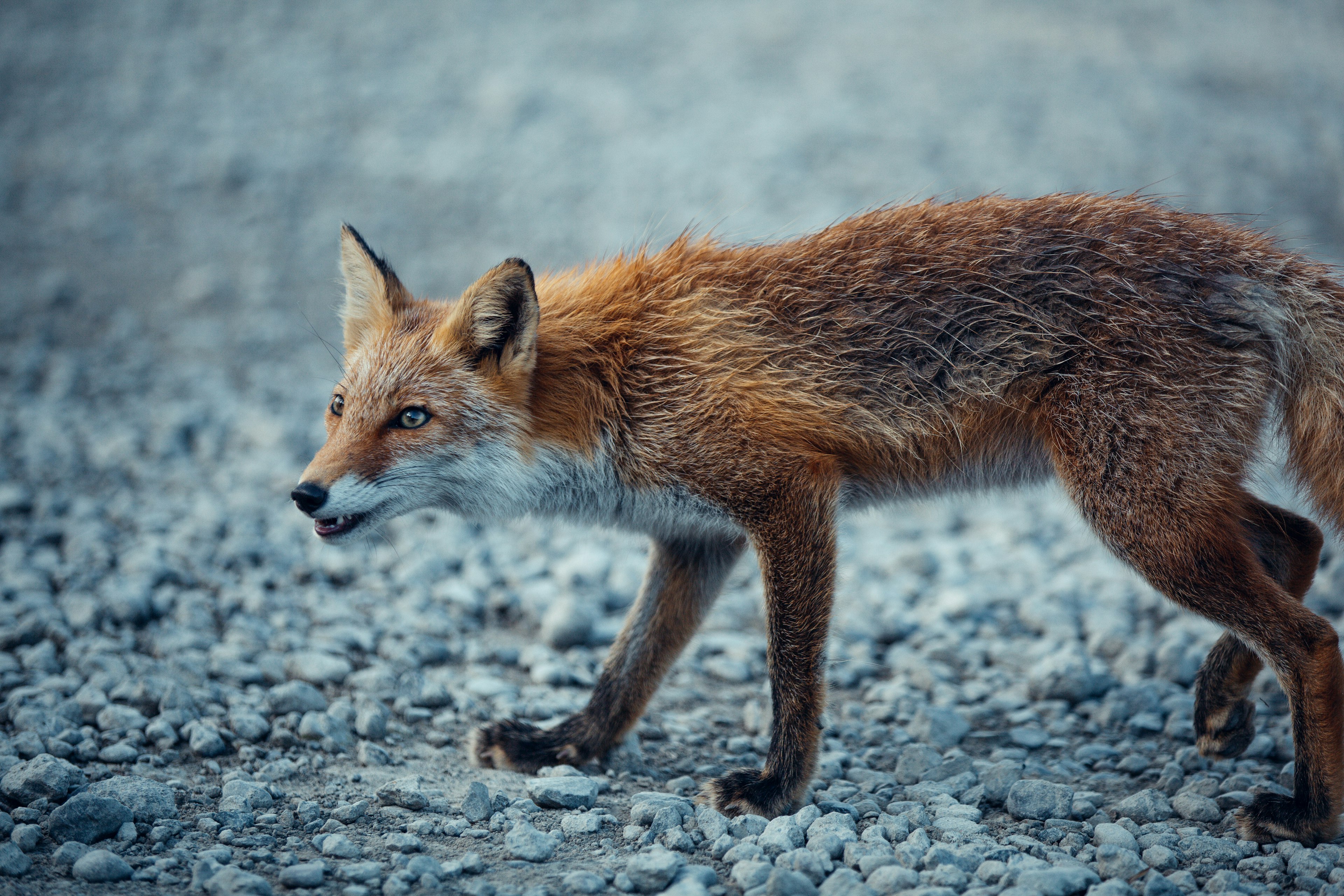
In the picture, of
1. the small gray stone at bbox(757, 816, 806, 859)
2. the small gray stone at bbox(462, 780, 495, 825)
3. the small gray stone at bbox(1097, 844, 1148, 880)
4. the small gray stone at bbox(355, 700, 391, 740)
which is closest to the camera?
the small gray stone at bbox(1097, 844, 1148, 880)

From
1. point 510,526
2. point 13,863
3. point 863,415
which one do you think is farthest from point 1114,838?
point 510,526

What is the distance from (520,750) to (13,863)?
185 cm

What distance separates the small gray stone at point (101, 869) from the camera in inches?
125

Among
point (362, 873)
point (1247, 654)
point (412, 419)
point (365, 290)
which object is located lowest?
point (362, 873)

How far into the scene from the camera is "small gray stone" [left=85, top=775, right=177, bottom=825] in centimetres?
354

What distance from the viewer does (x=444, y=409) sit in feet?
13.3

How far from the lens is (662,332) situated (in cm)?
427

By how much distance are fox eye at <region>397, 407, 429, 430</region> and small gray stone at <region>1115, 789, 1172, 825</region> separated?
3.12m

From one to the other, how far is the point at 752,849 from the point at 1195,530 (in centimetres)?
195

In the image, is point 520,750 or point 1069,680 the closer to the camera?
point 520,750

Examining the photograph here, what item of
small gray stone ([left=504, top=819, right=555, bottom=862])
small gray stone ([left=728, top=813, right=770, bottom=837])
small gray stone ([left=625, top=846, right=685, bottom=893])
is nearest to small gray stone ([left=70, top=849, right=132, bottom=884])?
small gray stone ([left=504, top=819, right=555, bottom=862])

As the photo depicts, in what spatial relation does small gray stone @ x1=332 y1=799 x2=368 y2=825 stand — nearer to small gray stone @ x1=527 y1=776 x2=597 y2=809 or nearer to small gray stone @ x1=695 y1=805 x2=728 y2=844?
small gray stone @ x1=527 y1=776 x2=597 y2=809

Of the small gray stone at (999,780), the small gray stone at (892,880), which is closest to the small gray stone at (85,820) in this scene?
the small gray stone at (892,880)

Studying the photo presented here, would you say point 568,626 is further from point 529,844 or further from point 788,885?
point 788,885
